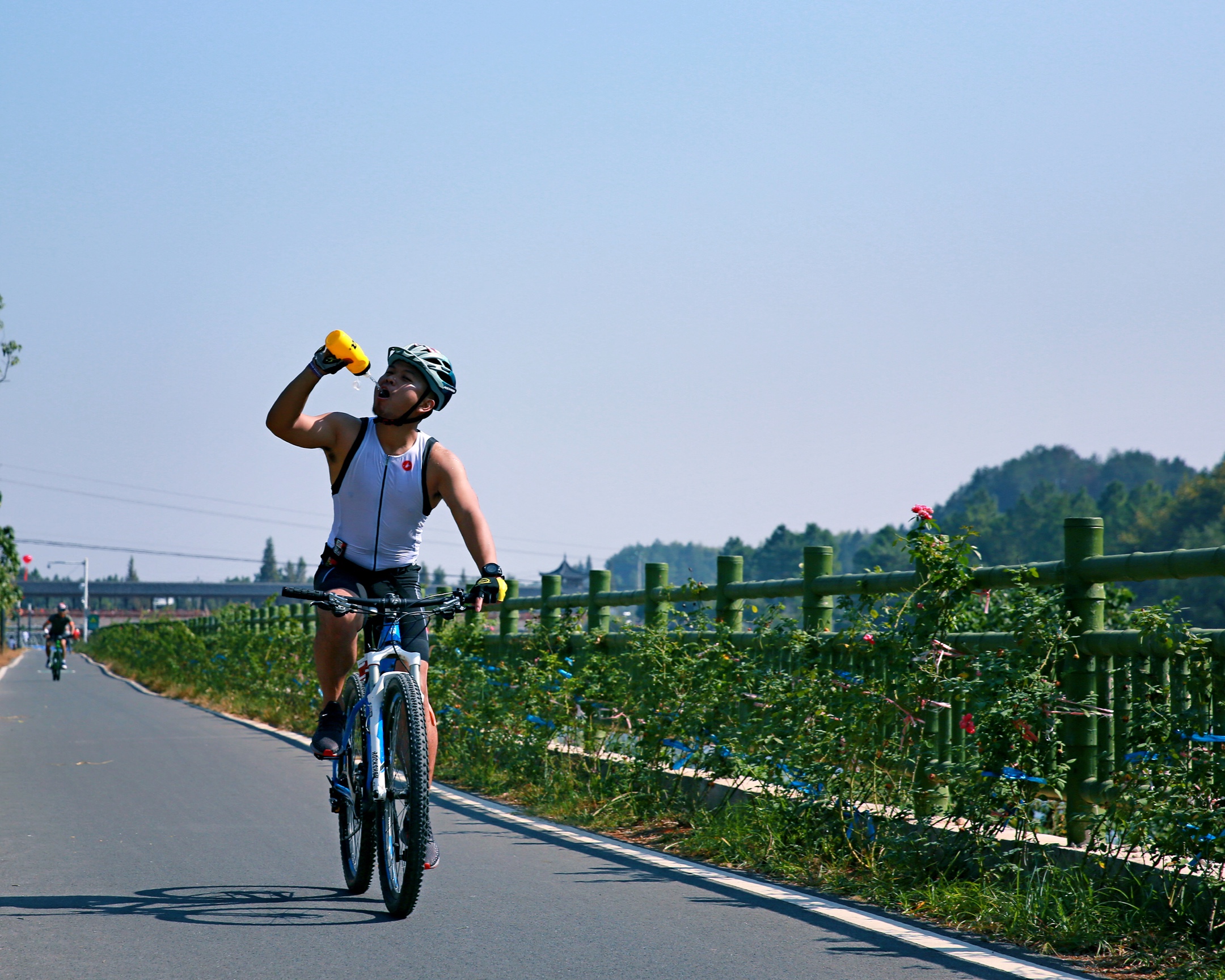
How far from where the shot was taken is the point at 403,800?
5.57 meters

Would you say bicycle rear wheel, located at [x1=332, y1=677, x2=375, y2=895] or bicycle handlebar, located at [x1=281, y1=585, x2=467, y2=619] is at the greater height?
bicycle handlebar, located at [x1=281, y1=585, x2=467, y2=619]

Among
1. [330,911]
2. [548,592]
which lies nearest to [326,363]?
[330,911]

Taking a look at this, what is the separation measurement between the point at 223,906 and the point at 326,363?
213cm

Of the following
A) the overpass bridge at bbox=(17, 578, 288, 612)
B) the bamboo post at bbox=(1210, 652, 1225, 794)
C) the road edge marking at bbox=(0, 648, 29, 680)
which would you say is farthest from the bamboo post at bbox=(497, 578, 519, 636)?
the overpass bridge at bbox=(17, 578, 288, 612)

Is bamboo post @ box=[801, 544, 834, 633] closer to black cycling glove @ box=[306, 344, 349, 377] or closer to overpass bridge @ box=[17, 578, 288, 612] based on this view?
black cycling glove @ box=[306, 344, 349, 377]

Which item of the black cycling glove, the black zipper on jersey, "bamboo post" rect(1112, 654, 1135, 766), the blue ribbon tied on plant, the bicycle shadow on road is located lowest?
the bicycle shadow on road

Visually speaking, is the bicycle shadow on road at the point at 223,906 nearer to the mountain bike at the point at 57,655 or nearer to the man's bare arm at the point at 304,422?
the man's bare arm at the point at 304,422

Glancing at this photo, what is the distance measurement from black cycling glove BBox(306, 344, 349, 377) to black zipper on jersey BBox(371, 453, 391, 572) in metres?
0.46

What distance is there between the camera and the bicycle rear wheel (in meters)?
5.94

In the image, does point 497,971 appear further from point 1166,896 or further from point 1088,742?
point 1088,742

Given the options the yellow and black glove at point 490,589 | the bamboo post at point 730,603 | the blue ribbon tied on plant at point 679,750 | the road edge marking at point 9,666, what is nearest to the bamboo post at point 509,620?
the bamboo post at point 730,603

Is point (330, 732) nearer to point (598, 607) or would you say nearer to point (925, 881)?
point (925, 881)

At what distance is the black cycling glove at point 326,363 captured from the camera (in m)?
5.84

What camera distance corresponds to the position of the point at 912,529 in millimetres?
7031
